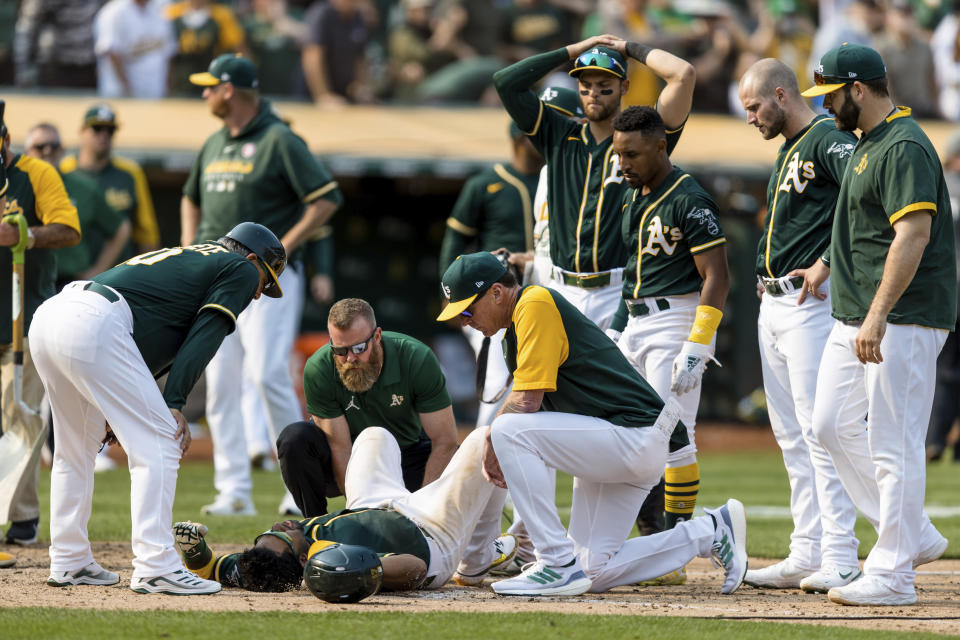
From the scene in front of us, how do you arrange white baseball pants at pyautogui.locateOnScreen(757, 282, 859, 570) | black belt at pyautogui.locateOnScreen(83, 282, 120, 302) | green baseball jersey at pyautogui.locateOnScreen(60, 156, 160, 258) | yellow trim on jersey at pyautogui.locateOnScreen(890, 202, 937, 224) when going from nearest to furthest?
yellow trim on jersey at pyautogui.locateOnScreen(890, 202, 937, 224) < black belt at pyautogui.locateOnScreen(83, 282, 120, 302) < white baseball pants at pyautogui.locateOnScreen(757, 282, 859, 570) < green baseball jersey at pyautogui.locateOnScreen(60, 156, 160, 258)

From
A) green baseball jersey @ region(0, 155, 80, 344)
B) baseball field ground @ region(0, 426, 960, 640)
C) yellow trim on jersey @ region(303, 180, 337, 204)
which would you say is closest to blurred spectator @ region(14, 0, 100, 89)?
yellow trim on jersey @ region(303, 180, 337, 204)

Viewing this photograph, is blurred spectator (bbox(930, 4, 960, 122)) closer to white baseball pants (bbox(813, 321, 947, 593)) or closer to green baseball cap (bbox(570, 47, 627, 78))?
green baseball cap (bbox(570, 47, 627, 78))

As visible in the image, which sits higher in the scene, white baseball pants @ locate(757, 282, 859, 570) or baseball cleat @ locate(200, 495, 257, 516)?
white baseball pants @ locate(757, 282, 859, 570)

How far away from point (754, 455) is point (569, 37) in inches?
223

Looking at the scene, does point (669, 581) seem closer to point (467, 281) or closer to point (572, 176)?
point (467, 281)

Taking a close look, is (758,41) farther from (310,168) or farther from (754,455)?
(310,168)

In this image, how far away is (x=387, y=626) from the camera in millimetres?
5129

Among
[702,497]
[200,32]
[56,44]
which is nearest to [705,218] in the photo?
[702,497]

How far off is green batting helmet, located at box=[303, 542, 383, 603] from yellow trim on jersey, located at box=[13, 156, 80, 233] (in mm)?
2927

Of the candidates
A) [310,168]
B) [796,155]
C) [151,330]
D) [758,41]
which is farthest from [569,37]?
[151,330]

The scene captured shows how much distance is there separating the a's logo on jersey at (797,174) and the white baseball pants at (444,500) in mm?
1819

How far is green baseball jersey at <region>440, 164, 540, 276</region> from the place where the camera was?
9.39m

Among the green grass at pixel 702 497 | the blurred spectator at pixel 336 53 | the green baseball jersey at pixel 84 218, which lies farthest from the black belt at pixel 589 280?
the blurred spectator at pixel 336 53

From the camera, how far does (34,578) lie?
643cm
